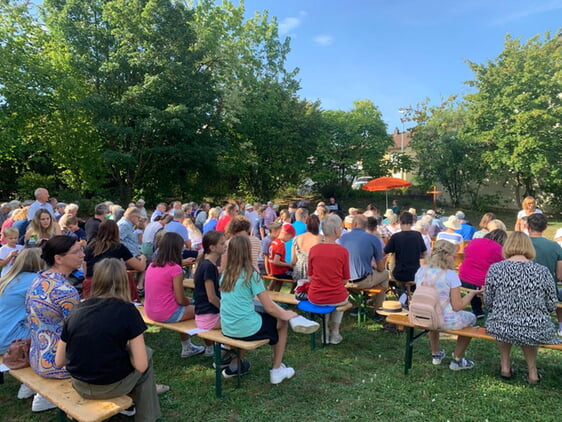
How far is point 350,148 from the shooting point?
22438 millimetres

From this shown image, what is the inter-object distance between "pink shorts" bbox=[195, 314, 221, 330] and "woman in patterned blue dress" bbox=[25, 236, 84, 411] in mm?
1293

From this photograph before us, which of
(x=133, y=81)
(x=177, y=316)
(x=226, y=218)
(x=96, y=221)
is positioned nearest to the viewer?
(x=177, y=316)

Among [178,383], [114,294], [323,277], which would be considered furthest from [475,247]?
[114,294]

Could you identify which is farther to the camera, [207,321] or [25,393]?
[207,321]

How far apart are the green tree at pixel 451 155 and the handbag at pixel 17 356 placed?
22842 mm

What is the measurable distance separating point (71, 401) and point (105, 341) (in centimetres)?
54

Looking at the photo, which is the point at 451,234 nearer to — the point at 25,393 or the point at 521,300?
the point at 521,300

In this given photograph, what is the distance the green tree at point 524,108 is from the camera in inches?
725

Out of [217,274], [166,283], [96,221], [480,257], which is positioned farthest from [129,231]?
[480,257]

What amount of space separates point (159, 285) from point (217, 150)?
15.4 meters

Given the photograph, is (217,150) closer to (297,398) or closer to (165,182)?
(165,182)

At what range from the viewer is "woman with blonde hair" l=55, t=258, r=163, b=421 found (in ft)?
8.13

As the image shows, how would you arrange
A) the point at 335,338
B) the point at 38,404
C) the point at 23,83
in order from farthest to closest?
1. the point at 23,83
2. the point at 335,338
3. the point at 38,404

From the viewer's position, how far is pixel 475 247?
5.28m
